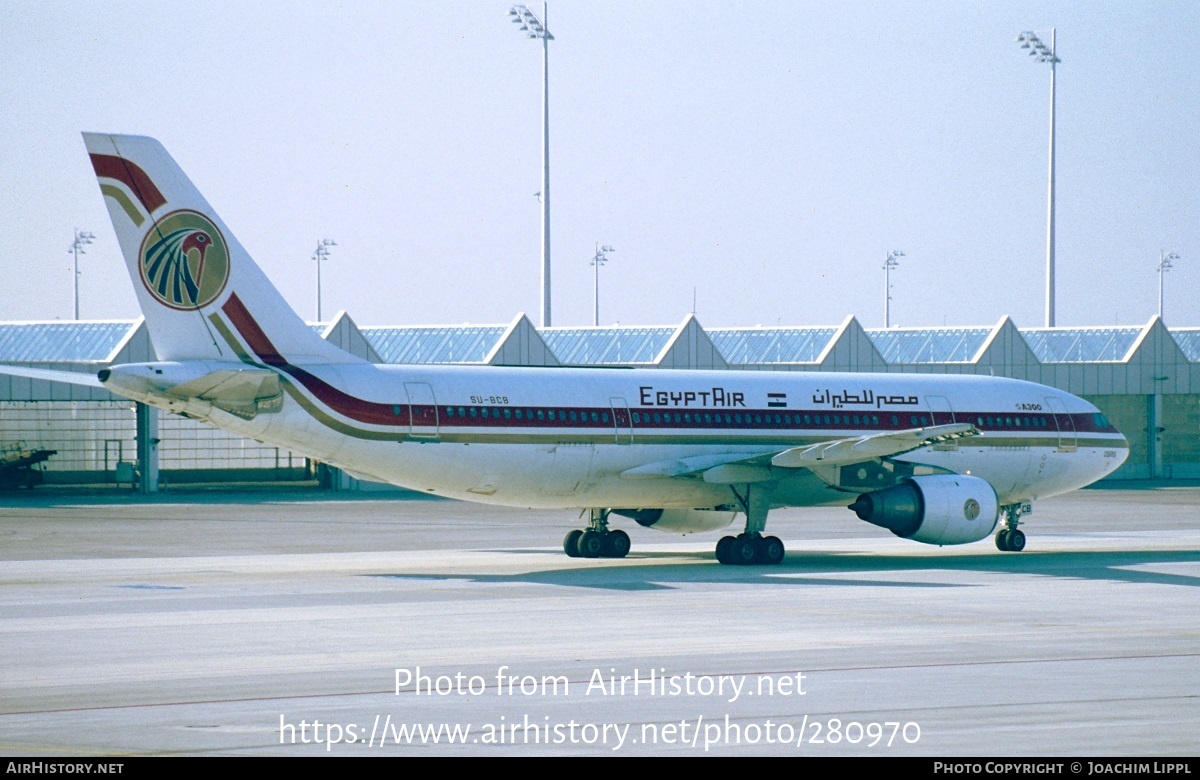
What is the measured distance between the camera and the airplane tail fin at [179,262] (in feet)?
87.9

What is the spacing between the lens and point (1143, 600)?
24109mm

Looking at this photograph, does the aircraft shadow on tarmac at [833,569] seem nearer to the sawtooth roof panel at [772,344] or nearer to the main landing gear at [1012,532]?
the main landing gear at [1012,532]

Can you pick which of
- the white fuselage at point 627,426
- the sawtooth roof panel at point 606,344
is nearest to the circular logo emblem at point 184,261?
the white fuselage at point 627,426

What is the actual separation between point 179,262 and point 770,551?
12.1m

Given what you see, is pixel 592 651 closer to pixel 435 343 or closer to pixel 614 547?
pixel 614 547

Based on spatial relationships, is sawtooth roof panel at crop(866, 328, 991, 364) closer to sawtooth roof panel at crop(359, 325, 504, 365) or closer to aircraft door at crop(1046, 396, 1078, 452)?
sawtooth roof panel at crop(359, 325, 504, 365)

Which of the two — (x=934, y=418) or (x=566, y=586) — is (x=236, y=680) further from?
(x=934, y=418)

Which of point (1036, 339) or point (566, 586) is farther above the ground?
point (1036, 339)

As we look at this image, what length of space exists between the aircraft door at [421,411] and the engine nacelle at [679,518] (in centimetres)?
672

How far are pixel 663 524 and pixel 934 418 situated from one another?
6.34 m

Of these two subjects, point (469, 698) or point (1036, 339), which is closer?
point (469, 698)

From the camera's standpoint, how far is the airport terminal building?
66.4 meters

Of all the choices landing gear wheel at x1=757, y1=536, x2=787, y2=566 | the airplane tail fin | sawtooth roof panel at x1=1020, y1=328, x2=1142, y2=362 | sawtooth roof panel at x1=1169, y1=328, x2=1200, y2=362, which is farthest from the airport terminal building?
the airplane tail fin

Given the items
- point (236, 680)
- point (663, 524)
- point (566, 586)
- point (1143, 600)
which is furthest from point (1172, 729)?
point (663, 524)
